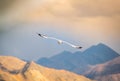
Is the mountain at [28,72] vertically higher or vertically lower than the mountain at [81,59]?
lower

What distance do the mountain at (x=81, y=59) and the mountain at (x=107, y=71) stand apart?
93mm

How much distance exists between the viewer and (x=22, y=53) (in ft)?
23.8

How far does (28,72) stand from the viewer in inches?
280

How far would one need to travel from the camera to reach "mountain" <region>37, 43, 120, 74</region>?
684 cm

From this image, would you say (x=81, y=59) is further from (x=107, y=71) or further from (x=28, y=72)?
(x=28, y=72)

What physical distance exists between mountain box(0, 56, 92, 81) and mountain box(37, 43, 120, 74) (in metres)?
0.11

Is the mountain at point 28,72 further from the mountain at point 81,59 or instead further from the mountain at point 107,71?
the mountain at point 107,71

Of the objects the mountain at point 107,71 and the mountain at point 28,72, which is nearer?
the mountain at point 107,71

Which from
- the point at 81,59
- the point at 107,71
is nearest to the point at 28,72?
the point at 81,59

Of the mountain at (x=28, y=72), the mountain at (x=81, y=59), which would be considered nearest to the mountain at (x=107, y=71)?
the mountain at (x=81, y=59)

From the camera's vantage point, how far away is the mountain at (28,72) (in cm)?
697

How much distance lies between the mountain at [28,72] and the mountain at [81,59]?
109mm

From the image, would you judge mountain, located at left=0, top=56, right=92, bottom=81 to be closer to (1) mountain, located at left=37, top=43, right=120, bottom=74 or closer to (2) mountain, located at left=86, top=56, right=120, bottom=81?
(1) mountain, located at left=37, top=43, right=120, bottom=74

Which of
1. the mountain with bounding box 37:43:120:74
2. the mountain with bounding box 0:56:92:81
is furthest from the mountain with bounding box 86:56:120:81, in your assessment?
the mountain with bounding box 0:56:92:81
